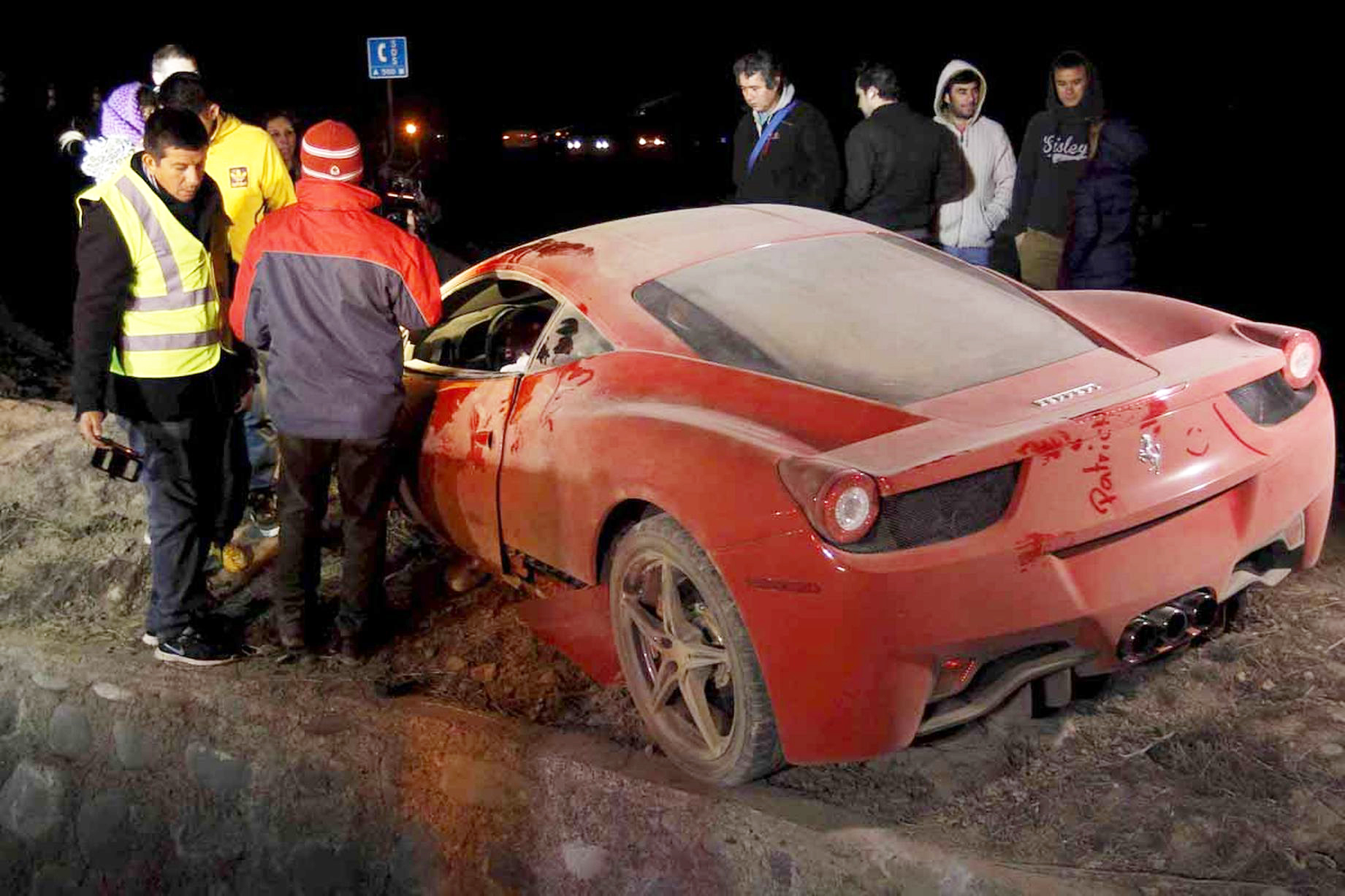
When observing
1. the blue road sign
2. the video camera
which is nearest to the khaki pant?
the video camera

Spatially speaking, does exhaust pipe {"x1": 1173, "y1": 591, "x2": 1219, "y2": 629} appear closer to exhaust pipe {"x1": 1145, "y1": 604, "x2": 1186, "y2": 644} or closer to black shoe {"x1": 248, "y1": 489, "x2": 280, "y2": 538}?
exhaust pipe {"x1": 1145, "y1": 604, "x2": 1186, "y2": 644}

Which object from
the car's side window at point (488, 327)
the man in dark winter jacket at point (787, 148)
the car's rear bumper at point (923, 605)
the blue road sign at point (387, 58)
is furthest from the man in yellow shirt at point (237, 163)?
the blue road sign at point (387, 58)

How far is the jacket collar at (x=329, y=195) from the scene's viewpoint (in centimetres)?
409

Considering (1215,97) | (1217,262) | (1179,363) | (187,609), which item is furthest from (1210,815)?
(1215,97)

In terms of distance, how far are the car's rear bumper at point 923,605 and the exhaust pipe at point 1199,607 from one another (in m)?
0.03

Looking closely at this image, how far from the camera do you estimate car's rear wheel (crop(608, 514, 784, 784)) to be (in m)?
3.19

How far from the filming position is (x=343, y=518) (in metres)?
4.44

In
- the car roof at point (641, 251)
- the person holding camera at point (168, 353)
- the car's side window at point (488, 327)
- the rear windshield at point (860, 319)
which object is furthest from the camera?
the car's side window at point (488, 327)

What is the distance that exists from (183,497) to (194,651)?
56 cm

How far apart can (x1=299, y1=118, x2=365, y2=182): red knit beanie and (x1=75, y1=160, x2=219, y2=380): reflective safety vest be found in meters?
0.56

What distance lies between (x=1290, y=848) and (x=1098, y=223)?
3.88 meters

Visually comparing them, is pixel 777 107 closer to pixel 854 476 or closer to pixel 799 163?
pixel 799 163

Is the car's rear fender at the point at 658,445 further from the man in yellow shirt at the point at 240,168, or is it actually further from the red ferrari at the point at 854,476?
the man in yellow shirt at the point at 240,168

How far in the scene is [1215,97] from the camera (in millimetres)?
17625
